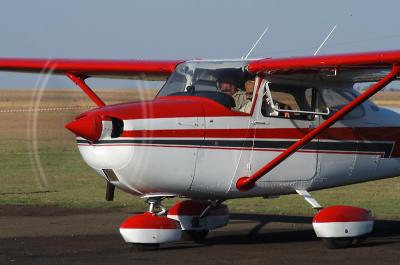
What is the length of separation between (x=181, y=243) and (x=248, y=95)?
218 cm

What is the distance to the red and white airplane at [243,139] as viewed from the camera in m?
11.3

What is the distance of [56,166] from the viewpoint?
24.1 metres

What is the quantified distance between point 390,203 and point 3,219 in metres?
6.72

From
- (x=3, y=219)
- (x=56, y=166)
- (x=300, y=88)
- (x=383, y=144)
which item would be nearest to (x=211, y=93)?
(x=300, y=88)

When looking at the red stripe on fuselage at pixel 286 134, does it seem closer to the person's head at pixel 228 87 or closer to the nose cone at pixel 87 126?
the nose cone at pixel 87 126

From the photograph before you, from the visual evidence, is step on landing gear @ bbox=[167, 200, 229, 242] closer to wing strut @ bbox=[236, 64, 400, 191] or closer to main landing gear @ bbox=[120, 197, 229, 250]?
main landing gear @ bbox=[120, 197, 229, 250]

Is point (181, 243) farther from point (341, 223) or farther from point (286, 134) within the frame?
point (341, 223)

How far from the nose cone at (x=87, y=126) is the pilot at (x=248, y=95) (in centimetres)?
206

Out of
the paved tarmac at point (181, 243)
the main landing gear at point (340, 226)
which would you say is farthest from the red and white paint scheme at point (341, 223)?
the paved tarmac at point (181, 243)

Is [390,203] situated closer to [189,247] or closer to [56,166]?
[189,247]

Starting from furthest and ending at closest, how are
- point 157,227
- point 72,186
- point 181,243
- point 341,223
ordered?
1. point 72,186
2. point 181,243
3. point 341,223
4. point 157,227

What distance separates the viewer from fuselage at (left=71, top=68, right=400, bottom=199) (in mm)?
11234

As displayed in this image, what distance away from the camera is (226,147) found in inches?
469

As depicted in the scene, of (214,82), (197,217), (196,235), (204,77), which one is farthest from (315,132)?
(196,235)
